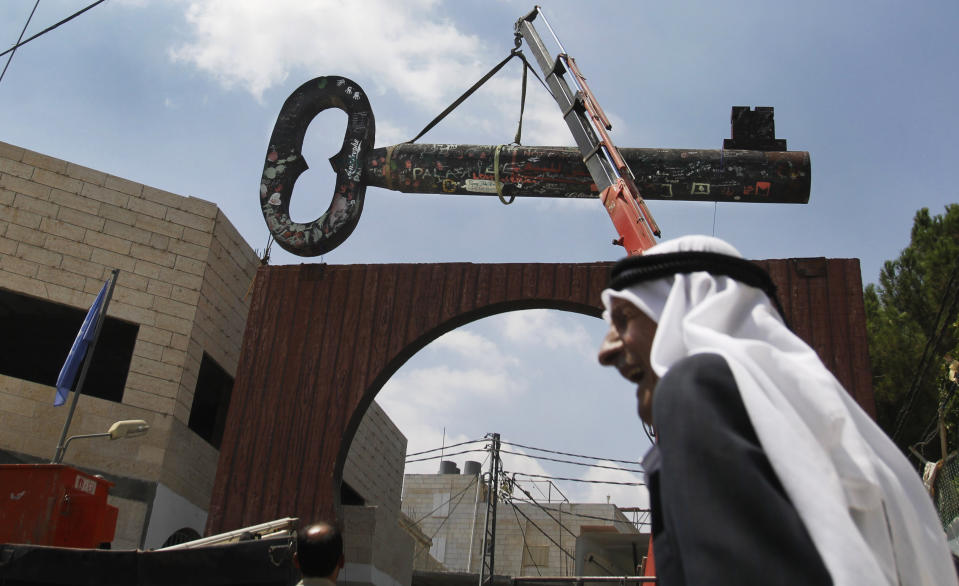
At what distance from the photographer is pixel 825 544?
1.20 metres

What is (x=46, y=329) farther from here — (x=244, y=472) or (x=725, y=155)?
(x=725, y=155)

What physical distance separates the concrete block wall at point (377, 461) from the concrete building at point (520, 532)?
27.9 feet

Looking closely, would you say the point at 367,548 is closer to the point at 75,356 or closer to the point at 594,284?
the point at 75,356

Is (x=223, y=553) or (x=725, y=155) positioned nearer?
(x=223, y=553)

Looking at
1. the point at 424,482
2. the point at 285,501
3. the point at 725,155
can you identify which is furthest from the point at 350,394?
the point at 424,482

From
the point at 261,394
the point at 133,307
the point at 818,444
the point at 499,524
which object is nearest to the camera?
the point at 818,444

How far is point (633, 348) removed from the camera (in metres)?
1.74

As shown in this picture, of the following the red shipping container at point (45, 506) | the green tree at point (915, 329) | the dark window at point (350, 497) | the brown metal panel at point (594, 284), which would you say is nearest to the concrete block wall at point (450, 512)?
the dark window at point (350, 497)

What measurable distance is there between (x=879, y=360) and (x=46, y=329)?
17472 mm

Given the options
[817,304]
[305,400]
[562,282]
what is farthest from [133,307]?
[817,304]

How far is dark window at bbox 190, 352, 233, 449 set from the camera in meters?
13.8

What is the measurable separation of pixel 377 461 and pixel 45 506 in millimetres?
11881

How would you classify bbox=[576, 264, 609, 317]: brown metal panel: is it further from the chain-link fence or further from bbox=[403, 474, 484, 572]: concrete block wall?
bbox=[403, 474, 484, 572]: concrete block wall

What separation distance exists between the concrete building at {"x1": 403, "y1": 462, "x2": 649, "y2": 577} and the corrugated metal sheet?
1930 cm
